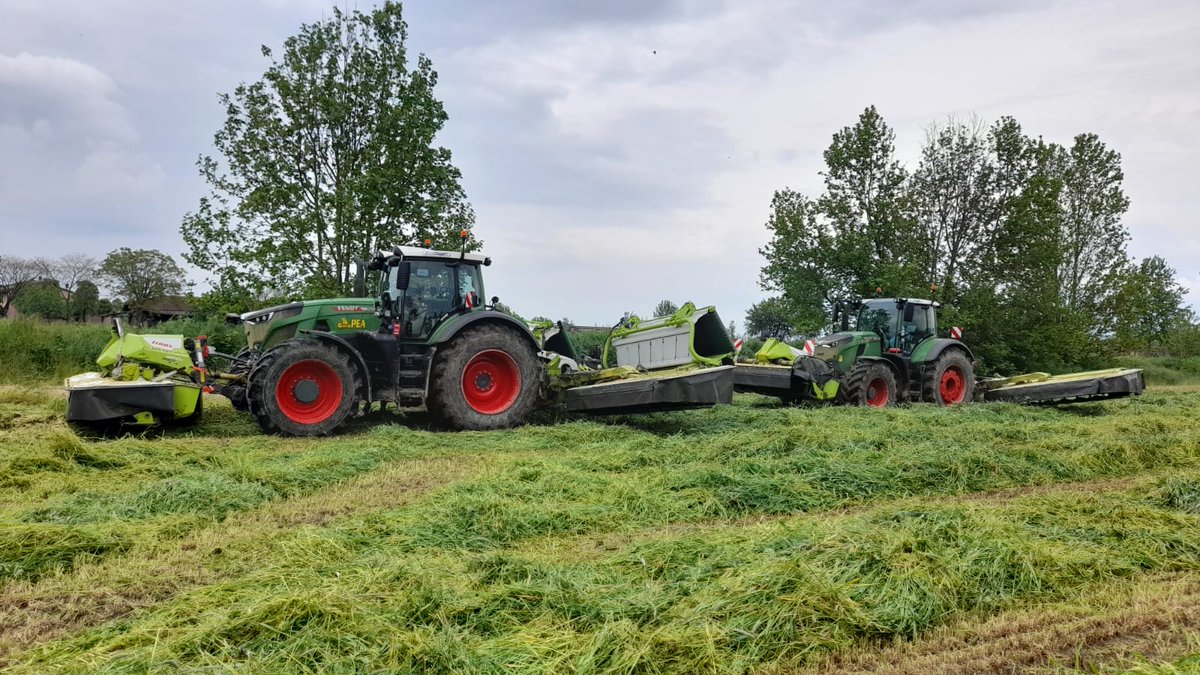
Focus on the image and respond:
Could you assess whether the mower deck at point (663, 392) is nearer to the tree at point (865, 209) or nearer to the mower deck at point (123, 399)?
the mower deck at point (123, 399)

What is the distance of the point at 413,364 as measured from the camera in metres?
9.41

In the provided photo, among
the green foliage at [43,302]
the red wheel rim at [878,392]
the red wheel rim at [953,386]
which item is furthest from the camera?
the green foliage at [43,302]

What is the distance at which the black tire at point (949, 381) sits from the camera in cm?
1364

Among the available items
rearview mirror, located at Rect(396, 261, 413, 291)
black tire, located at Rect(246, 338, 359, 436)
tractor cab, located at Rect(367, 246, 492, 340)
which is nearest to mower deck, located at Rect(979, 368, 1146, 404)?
tractor cab, located at Rect(367, 246, 492, 340)

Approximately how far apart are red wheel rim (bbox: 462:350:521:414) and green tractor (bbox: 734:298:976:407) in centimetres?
383

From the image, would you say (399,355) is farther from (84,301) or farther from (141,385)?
(84,301)

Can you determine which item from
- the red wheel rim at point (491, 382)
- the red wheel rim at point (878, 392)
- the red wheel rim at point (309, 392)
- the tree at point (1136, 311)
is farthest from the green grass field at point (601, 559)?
the tree at point (1136, 311)

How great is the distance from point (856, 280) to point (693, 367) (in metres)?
16.3

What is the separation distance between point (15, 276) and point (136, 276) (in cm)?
612

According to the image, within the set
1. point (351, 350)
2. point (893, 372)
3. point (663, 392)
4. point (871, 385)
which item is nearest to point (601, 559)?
point (663, 392)

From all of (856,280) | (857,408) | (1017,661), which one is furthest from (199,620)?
(856,280)

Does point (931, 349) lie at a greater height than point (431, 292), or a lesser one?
lesser

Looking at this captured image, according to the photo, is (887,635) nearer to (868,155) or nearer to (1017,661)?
(1017,661)

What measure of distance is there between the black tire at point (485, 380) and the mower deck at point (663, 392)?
0.78 metres
